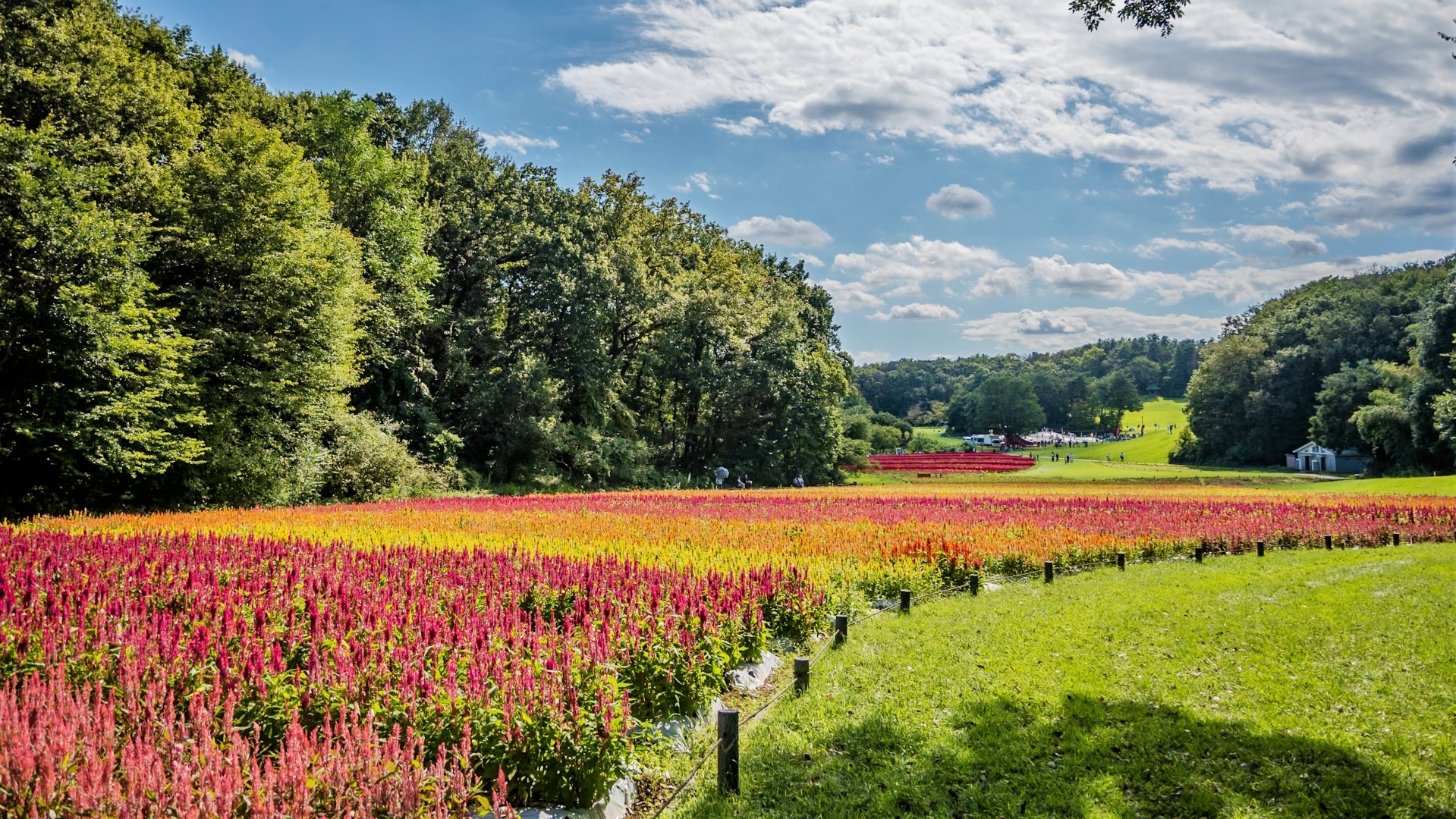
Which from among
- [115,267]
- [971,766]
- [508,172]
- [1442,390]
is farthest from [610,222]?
[1442,390]

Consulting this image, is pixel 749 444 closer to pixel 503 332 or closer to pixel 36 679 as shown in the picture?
pixel 503 332

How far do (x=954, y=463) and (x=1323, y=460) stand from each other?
38.3 metres

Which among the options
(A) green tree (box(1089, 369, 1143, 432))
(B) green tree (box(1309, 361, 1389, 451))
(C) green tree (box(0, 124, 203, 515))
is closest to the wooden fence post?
(C) green tree (box(0, 124, 203, 515))

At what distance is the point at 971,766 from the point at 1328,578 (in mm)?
11128

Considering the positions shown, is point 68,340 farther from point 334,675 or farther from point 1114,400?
point 1114,400

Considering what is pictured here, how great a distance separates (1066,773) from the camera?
591 centimetres

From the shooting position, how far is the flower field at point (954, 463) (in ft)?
214

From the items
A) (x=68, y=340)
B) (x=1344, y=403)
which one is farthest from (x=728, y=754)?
(x=1344, y=403)

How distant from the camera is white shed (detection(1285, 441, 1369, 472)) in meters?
72.6

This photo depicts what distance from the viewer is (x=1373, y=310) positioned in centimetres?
9012

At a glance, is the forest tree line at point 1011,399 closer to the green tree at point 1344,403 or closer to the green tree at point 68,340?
the green tree at point 1344,403

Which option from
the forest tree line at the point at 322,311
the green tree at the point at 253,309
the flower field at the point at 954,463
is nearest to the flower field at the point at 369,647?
the forest tree line at the point at 322,311

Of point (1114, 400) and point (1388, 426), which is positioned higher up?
point (1114, 400)

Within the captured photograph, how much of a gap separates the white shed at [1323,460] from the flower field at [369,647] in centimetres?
7673
